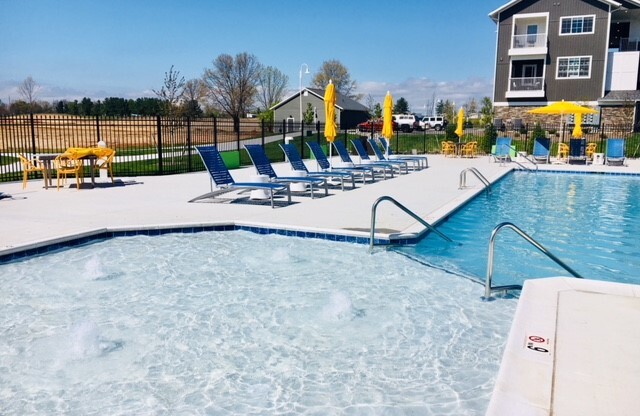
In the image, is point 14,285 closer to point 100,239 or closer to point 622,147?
point 100,239

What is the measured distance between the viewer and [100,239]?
759cm

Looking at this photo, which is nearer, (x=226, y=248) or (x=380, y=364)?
(x=380, y=364)

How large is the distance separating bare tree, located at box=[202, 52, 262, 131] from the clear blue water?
5856cm

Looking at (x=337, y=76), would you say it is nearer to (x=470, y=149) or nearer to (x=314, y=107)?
(x=314, y=107)

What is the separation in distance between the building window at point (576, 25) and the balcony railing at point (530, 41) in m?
1.32

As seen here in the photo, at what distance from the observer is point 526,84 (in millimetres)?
38469

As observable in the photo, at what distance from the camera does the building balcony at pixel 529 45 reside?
122 ft

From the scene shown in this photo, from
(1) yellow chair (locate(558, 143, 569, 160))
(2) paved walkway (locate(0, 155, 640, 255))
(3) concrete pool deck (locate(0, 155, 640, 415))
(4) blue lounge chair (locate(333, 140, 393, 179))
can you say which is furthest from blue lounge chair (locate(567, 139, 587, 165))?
(2) paved walkway (locate(0, 155, 640, 255))

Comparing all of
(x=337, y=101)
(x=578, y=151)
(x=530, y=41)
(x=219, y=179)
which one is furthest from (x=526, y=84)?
(x=219, y=179)

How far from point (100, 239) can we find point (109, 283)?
1.92 meters

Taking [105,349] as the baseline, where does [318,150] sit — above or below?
above

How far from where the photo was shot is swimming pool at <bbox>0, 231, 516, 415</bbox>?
3.57 meters

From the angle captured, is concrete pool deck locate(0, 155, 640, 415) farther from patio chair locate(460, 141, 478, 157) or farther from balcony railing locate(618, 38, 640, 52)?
balcony railing locate(618, 38, 640, 52)

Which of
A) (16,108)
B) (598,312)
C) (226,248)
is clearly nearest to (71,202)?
(226,248)
